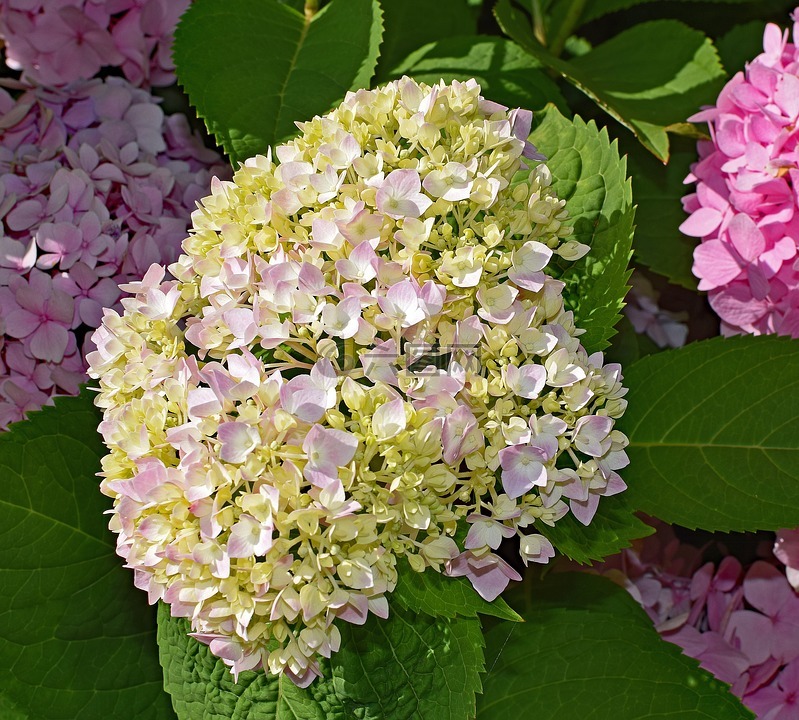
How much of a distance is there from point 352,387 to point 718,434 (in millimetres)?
415

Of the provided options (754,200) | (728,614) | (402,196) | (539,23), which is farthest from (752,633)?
(539,23)

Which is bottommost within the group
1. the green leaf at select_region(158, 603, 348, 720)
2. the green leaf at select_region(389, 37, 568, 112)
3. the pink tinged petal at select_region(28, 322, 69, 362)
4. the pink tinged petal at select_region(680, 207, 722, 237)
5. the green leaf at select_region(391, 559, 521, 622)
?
the green leaf at select_region(158, 603, 348, 720)

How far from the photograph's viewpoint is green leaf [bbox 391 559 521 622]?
0.65 metres

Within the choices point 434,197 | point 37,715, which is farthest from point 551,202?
point 37,715

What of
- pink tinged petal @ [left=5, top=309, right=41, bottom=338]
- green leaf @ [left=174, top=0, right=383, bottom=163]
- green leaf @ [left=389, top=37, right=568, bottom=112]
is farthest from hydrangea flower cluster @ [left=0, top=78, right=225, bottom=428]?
green leaf @ [left=389, top=37, right=568, bottom=112]

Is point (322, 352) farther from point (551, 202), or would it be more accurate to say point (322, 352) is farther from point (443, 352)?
point (551, 202)

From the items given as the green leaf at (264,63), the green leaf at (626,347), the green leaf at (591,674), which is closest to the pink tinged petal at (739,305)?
the green leaf at (626,347)

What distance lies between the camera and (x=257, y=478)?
1.81 ft

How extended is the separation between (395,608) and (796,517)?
372 mm

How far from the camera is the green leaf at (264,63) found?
0.90 meters

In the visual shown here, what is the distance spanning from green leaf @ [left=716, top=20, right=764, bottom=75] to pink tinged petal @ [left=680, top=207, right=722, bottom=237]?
0.31 m

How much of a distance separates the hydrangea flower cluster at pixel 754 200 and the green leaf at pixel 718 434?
12 centimetres

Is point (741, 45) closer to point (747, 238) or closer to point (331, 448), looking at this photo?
point (747, 238)

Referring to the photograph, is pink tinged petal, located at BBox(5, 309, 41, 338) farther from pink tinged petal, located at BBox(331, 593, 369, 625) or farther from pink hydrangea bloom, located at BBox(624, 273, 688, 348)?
pink hydrangea bloom, located at BBox(624, 273, 688, 348)
